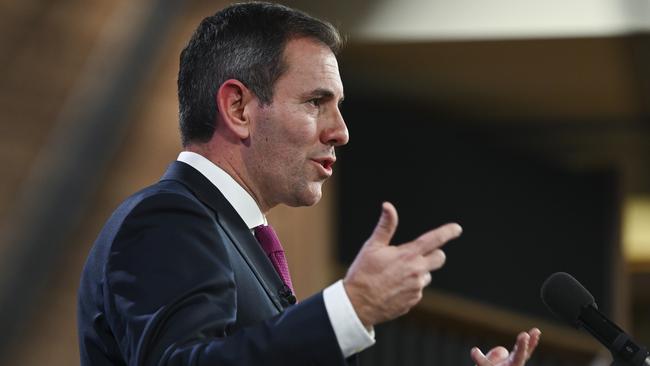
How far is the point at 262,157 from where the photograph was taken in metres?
1.55

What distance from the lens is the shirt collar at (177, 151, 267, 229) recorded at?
61.1 inches

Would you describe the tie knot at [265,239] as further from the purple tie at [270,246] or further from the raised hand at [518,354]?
the raised hand at [518,354]

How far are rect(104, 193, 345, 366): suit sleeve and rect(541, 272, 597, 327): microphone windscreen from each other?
1.21 ft

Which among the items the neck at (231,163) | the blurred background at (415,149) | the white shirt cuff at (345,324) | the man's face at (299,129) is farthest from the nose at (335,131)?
the blurred background at (415,149)

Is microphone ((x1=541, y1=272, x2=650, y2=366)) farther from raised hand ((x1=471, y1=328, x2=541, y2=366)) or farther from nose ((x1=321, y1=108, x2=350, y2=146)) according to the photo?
nose ((x1=321, y1=108, x2=350, y2=146))

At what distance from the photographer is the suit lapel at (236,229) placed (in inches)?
58.9

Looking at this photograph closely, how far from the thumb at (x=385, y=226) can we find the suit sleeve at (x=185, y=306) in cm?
10

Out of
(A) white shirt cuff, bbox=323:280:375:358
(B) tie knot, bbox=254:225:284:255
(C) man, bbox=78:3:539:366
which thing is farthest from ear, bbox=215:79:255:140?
(A) white shirt cuff, bbox=323:280:375:358

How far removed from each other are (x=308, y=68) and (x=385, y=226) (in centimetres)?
38

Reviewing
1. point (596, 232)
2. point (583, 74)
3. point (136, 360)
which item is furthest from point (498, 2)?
point (136, 360)

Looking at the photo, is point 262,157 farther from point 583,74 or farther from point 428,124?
point 428,124

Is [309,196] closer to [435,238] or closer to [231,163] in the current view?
[231,163]

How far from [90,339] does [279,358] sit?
11.6 inches

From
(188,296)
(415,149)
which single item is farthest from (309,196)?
(415,149)
